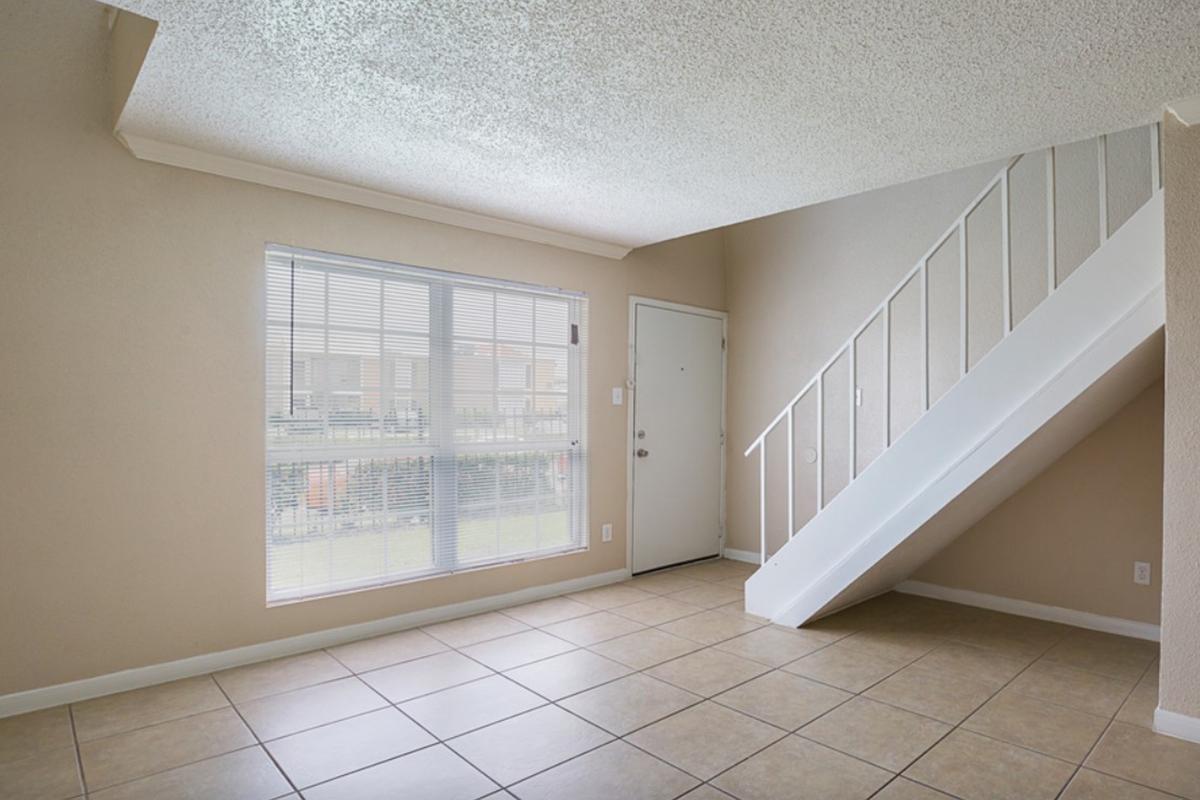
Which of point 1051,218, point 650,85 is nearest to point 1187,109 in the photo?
point 1051,218

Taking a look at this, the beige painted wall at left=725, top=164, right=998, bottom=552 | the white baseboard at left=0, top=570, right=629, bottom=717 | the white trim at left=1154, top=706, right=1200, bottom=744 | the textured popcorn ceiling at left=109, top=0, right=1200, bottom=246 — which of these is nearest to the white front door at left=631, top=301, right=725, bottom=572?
the beige painted wall at left=725, top=164, right=998, bottom=552

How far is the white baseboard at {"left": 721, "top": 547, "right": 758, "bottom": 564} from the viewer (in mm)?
5242

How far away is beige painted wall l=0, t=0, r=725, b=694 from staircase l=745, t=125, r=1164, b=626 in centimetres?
257

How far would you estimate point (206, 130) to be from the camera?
2.73 meters

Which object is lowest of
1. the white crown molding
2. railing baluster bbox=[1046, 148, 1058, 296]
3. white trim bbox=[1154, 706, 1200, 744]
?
white trim bbox=[1154, 706, 1200, 744]

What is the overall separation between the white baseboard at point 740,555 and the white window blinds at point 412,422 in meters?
1.51

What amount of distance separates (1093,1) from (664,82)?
1.21 meters

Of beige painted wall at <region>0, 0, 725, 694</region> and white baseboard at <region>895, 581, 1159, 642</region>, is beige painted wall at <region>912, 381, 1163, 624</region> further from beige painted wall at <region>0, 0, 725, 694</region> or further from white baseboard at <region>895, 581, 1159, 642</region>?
beige painted wall at <region>0, 0, 725, 694</region>

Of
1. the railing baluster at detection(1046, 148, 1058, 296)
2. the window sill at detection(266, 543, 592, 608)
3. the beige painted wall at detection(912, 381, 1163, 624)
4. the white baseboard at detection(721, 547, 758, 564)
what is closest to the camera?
the railing baluster at detection(1046, 148, 1058, 296)

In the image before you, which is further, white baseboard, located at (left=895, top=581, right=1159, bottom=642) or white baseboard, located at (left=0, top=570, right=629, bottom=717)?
white baseboard, located at (left=895, top=581, right=1159, bottom=642)

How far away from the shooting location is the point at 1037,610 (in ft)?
12.7

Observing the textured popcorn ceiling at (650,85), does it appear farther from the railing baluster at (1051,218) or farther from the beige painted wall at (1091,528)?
the beige painted wall at (1091,528)

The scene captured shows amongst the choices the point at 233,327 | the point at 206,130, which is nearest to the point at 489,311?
the point at 233,327

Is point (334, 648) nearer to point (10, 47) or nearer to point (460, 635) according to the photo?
point (460, 635)
